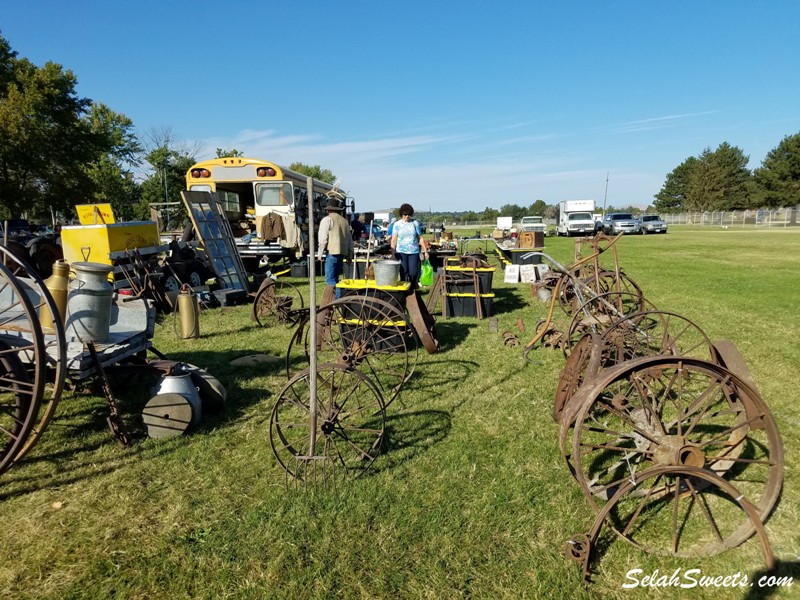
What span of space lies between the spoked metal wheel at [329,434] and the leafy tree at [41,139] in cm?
3146

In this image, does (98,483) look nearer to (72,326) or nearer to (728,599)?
(72,326)

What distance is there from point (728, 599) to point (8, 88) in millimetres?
36808

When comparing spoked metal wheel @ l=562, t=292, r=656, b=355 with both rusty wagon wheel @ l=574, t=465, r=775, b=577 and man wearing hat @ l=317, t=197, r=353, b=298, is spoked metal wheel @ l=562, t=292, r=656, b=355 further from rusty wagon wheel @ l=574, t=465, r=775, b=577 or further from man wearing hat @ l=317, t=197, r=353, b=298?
man wearing hat @ l=317, t=197, r=353, b=298

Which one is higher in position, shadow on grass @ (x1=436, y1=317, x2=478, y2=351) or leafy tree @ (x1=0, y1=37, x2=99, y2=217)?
leafy tree @ (x1=0, y1=37, x2=99, y2=217)

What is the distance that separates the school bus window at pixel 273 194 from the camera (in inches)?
531

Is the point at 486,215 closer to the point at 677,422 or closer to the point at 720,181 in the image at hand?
the point at 720,181

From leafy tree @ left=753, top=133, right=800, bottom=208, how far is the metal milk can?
76.5m

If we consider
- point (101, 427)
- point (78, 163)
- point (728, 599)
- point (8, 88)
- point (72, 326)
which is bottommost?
point (728, 599)

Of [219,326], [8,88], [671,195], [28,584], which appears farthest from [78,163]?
[671,195]

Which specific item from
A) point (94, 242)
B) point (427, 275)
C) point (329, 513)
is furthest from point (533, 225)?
point (329, 513)

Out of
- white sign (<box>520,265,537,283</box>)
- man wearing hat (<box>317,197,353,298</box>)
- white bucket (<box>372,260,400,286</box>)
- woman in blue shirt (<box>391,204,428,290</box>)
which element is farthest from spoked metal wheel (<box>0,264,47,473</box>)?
white sign (<box>520,265,537,283</box>)

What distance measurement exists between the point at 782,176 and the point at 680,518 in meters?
76.0

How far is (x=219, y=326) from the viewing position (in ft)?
26.5

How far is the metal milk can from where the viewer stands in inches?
152
